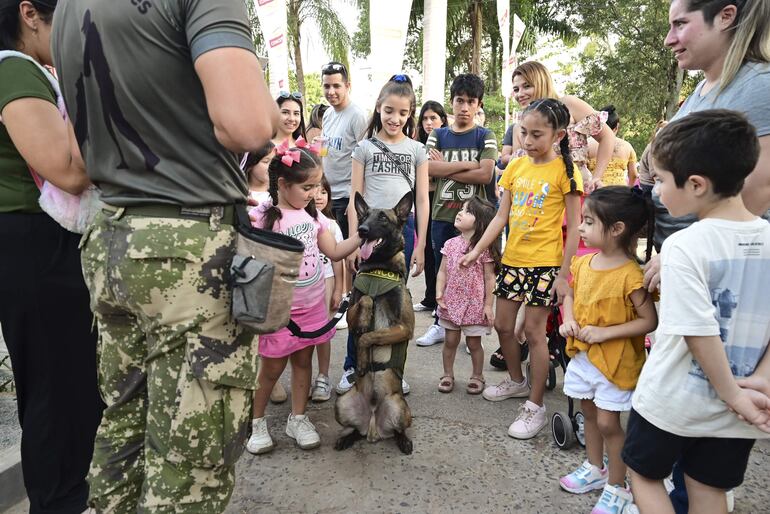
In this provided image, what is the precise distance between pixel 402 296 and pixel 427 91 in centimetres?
951

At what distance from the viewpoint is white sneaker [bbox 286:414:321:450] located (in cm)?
286

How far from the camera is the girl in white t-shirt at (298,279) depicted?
280cm

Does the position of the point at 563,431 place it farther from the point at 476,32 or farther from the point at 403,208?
the point at 476,32

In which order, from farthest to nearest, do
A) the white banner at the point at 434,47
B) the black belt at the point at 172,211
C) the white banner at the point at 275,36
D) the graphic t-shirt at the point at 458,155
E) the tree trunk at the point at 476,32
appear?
the tree trunk at the point at 476,32, the white banner at the point at 434,47, the white banner at the point at 275,36, the graphic t-shirt at the point at 458,155, the black belt at the point at 172,211

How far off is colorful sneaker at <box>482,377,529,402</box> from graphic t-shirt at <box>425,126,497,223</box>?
1475mm

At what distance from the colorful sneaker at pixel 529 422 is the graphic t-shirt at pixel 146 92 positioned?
2.28 meters

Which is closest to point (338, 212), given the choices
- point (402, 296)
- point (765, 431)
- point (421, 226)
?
point (421, 226)

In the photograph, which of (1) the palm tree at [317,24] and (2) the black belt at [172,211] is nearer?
(2) the black belt at [172,211]

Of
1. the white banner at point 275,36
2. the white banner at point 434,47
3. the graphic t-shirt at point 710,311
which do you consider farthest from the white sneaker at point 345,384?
the white banner at point 434,47

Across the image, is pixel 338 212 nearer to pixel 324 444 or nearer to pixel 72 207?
pixel 324 444

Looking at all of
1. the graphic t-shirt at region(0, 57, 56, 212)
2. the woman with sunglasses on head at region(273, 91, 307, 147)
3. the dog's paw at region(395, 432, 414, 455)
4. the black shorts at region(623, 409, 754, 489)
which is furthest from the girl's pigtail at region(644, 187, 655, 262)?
the woman with sunglasses on head at region(273, 91, 307, 147)

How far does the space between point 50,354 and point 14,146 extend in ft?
2.63

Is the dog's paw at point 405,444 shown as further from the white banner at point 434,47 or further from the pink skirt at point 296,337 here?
the white banner at point 434,47

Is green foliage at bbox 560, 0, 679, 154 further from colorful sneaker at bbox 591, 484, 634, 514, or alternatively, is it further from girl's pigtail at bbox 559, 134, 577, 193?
colorful sneaker at bbox 591, 484, 634, 514
